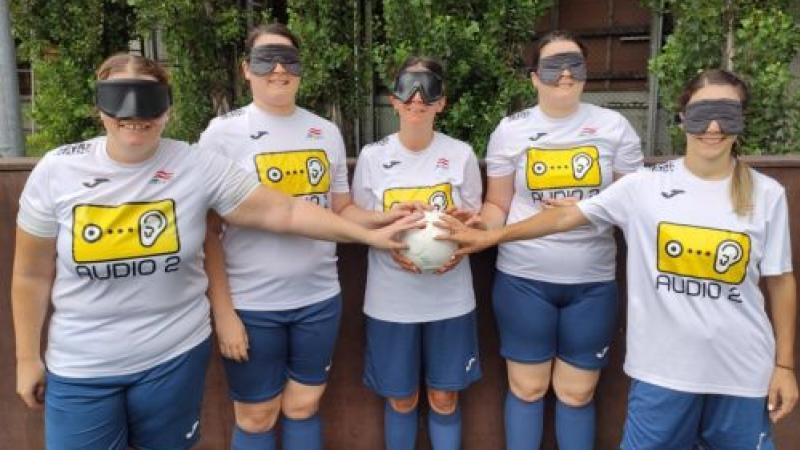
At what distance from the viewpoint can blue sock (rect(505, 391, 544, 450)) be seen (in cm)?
310

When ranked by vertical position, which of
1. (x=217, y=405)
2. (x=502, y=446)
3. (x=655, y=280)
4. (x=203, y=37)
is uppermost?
(x=203, y=37)

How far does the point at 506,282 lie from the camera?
2.99m

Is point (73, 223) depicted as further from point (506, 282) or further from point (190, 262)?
point (506, 282)

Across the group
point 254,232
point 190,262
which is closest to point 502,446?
point 254,232

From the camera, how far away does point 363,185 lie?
296cm

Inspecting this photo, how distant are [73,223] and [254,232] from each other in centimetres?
72

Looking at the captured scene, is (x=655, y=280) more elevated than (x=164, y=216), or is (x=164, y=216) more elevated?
(x=164, y=216)

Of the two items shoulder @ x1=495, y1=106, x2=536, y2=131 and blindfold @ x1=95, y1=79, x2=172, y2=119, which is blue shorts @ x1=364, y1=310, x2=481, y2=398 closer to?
shoulder @ x1=495, y1=106, x2=536, y2=131

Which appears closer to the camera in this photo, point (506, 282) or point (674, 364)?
point (674, 364)

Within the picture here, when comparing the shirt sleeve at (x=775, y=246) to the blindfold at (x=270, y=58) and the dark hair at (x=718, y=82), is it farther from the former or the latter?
the blindfold at (x=270, y=58)

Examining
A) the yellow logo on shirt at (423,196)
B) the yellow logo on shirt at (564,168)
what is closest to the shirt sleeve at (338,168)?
the yellow logo on shirt at (423,196)

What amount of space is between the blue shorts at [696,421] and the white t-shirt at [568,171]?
61 cm

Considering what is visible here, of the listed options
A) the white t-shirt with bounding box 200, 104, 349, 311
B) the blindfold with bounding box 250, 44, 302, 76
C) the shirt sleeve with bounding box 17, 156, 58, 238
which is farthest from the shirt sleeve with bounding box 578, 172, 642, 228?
the shirt sleeve with bounding box 17, 156, 58, 238

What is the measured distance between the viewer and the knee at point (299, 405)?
9.45 ft
